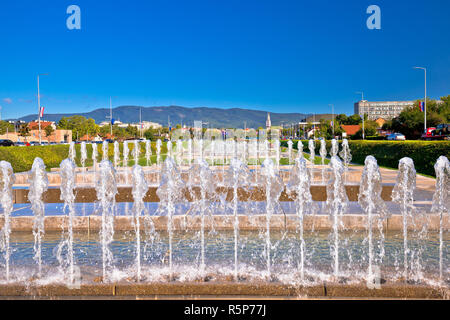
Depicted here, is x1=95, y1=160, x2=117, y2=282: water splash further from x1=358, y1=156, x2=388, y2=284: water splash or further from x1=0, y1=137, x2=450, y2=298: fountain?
x1=358, y1=156, x2=388, y2=284: water splash

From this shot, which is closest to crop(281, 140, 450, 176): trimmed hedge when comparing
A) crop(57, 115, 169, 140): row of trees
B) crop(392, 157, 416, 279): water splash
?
crop(392, 157, 416, 279): water splash

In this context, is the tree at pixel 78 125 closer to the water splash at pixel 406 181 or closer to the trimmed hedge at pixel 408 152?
the trimmed hedge at pixel 408 152

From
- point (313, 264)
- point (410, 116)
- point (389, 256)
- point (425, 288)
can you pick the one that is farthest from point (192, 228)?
point (410, 116)

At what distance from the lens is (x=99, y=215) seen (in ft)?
24.1

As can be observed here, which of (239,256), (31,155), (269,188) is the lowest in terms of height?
(239,256)

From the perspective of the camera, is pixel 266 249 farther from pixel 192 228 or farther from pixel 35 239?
pixel 35 239

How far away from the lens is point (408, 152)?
20.9m

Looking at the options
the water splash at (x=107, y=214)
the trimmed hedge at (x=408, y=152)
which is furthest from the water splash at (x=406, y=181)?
the trimmed hedge at (x=408, y=152)

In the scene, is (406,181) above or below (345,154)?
below

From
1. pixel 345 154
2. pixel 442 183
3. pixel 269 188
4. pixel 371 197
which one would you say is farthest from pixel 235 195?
pixel 345 154

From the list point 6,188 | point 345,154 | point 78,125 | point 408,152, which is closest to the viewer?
point 6,188

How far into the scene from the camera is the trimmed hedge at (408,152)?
18.2m

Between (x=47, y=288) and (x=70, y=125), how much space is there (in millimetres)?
103737

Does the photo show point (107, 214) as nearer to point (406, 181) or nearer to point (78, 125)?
point (406, 181)
